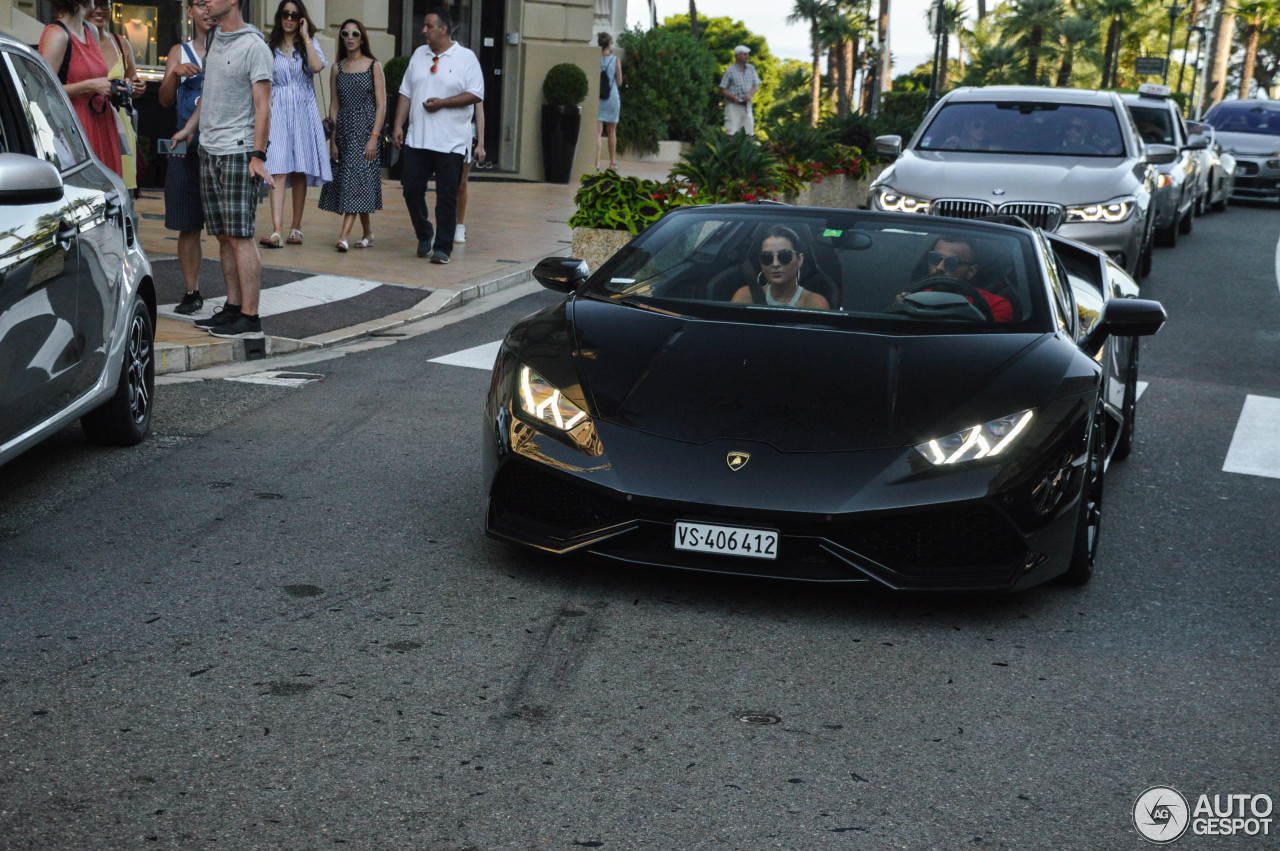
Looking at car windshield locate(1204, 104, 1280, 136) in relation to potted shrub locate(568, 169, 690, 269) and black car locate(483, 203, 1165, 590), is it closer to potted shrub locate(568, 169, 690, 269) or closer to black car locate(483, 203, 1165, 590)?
potted shrub locate(568, 169, 690, 269)

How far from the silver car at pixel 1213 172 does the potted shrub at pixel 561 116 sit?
8.73 metres

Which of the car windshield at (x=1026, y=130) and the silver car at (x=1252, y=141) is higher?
the car windshield at (x=1026, y=130)

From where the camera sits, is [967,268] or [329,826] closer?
[329,826]

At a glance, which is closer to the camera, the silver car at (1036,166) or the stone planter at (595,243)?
the silver car at (1036,166)

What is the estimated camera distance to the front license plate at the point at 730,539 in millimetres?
4676

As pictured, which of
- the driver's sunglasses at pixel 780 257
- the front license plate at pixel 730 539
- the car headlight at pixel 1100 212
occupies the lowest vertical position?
the front license plate at pixel 730 539

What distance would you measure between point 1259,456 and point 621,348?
398 centimetres

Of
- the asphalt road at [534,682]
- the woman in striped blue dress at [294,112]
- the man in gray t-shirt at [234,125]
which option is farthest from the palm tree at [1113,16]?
the asphalt road at [534,682]

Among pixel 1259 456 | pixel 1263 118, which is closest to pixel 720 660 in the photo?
pixel 1259 456

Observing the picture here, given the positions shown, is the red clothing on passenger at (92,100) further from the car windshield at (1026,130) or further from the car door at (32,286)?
the car windshield at (1026,130)

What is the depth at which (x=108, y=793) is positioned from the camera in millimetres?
3309

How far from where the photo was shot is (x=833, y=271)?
19.4ft

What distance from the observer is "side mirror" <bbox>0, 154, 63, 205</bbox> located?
500cm

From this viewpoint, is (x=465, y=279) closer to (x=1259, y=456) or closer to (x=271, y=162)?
(x=271, y=162)
